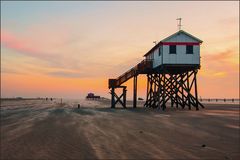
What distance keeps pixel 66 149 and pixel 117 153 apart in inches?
65.4

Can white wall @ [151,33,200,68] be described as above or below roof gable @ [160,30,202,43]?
below

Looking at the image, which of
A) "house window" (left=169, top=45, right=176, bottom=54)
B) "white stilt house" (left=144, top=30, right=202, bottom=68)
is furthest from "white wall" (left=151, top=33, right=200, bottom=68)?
"house window" (left=169, top=45, right=176, bottom=54)

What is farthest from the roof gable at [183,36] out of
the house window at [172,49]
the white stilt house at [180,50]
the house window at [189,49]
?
the house window at [189,49]

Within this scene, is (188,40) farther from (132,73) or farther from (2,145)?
(2,145)

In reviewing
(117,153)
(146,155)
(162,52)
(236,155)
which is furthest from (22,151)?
(162,52)

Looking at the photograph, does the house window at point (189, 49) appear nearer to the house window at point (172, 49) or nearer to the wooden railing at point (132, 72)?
the house window at point (172, 49)

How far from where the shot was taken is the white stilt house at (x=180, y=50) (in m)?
36.6

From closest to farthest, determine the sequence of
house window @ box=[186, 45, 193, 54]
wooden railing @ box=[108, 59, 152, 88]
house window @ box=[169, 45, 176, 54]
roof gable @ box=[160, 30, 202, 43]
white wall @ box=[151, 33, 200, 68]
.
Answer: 1. white wall @ box=[151, 33, 200, 68]
2. house window @ box=[169, 45, 176, 54]
3. house window @ box=[186, 45, 193, 54]
4. roof gable @ box=[160, 30, 202, 43]
5. wooden railing @ box=[108, 59, 152, 88]

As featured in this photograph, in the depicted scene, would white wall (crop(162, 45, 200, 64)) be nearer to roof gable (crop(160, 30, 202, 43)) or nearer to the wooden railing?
roof gable (crop(160, 30, 202, 43))

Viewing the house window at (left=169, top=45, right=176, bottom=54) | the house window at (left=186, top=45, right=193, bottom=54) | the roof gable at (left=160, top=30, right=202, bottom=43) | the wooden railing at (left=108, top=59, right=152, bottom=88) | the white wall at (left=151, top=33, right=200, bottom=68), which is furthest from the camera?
the wooden railing at (left=108, top=59, right=152, bottom=88)

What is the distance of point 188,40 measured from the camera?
122ft

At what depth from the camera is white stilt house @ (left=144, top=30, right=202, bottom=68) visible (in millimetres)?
36625

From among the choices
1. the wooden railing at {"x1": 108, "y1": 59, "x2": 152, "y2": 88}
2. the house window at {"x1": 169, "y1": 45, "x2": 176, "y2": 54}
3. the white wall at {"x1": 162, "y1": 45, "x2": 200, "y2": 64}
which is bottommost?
the wooden railing at {"x1": 108, "y1": 59, "x2": 152, "y2": 88}

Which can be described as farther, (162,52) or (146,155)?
(162,52)
